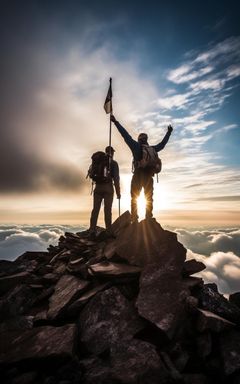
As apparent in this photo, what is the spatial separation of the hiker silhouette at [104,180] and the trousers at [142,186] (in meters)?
1.85

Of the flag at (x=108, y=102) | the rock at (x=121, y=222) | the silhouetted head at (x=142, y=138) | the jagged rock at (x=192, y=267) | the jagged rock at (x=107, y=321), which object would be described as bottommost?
the jagged rock at (x=107, y=321)

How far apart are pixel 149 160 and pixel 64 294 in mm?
6168

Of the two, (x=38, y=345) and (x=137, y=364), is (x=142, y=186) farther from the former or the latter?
(x=38, y=345)

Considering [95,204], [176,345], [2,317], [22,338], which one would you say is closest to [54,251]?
[95,204]

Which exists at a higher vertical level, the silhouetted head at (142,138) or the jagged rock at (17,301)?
the silhouetted head at (142,138)

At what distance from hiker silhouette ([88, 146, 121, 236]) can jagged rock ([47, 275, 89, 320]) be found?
12.4 ft

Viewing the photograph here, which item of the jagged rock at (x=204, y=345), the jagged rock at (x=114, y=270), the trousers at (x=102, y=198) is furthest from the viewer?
the trousers at (x=102, y=198)

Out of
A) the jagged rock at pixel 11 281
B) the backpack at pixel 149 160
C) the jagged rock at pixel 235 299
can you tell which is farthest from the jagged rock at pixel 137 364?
the backpack at pixel 149 160

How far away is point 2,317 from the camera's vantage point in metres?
8.75

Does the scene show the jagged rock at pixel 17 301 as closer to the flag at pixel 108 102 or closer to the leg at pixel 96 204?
the leg at pixel 96 204

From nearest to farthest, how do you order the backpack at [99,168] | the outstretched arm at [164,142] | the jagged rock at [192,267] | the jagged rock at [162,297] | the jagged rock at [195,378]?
1. the jagged rock at [195,378]
2. the jagged rock at [162,297]
3. the jagged rock at [192,267]
4. the outstretched arm at [164,142]
5. the backpack at [99,168]

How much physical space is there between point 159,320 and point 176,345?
68 centimetres

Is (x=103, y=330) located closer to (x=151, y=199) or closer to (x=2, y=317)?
(x=2, y=317)

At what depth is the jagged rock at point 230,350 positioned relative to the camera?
5.63m
